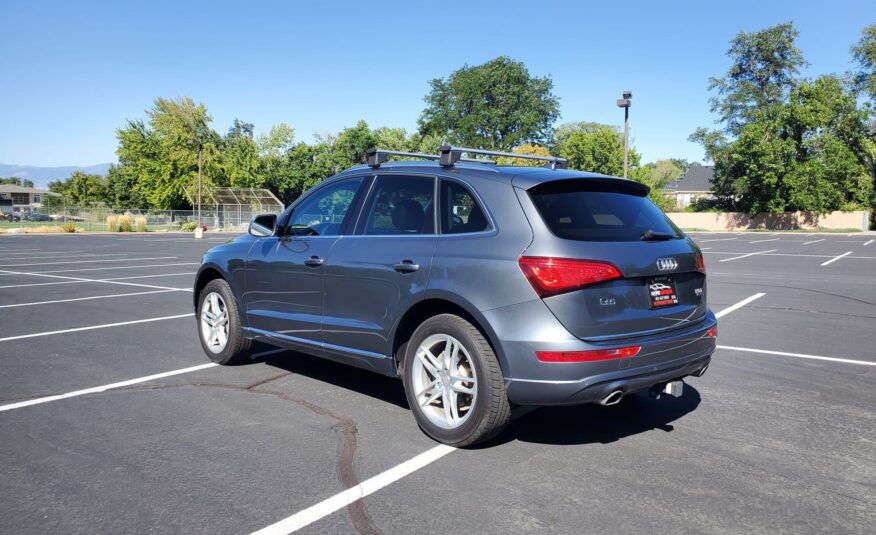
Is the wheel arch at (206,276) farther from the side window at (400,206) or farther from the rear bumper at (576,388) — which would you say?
Result: the rear bumper at (576,388)

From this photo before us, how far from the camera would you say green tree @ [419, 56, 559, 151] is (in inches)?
3393

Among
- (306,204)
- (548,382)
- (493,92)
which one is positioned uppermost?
(493,92)

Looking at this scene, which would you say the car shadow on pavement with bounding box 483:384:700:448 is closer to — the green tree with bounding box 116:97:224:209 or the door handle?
the door handle

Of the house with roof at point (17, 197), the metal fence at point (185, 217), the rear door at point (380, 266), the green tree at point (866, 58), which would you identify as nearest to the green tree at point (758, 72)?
the green tree at point (866, 58)

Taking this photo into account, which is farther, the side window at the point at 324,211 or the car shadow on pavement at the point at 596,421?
the side window at the point at 324,211

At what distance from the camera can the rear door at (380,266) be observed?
4.28 metres

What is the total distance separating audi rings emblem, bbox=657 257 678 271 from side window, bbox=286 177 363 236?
2.35 meters

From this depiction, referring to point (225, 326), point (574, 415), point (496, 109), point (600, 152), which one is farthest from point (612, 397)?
point (496, 109)

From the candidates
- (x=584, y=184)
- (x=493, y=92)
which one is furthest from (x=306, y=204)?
(x=493, y=92)

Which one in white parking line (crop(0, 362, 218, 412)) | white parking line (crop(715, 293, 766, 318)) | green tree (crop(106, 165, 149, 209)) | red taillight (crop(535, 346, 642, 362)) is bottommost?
white parking line (crop(0, 362, 218, 412))

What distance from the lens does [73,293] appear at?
37.6ft

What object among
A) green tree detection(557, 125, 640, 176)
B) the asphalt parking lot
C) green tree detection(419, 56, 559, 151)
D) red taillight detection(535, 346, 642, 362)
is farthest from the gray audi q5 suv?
green tree detection(419, 56, 559, 151)

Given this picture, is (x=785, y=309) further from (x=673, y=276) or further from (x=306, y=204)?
(x=306, y=204)

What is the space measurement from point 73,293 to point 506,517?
1077 cm
